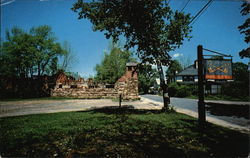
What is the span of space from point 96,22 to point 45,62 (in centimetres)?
2669

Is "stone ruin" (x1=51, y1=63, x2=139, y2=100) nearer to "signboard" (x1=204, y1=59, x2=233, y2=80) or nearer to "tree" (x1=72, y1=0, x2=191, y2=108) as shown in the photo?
"tree" (x1=72, y1=0, x2=191, y2=108)

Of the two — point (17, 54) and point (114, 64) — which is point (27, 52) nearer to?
point (17, 54)

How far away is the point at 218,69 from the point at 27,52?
32.0 m

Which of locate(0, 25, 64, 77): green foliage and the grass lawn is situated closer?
the grass lawn

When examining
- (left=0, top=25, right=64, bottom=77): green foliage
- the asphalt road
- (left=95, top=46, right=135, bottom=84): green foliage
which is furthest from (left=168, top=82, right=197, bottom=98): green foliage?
(left=0, top=25, right=64, bottom=77): green foliage

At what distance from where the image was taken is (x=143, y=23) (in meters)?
6.89

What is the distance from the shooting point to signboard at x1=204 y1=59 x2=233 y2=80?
4508mm

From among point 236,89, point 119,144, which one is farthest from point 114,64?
point 119,144

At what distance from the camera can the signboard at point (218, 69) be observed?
4508mm

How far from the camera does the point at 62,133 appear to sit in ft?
13.3

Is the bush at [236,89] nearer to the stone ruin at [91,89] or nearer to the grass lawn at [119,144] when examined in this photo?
the stone ruin at [91,89]

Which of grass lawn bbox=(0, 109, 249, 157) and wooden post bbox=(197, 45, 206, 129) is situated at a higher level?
wooden post bbox=(197, 45, 206, 129)

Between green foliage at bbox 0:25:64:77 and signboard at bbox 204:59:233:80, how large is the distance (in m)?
30.1

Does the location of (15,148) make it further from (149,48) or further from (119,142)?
(149,48)
